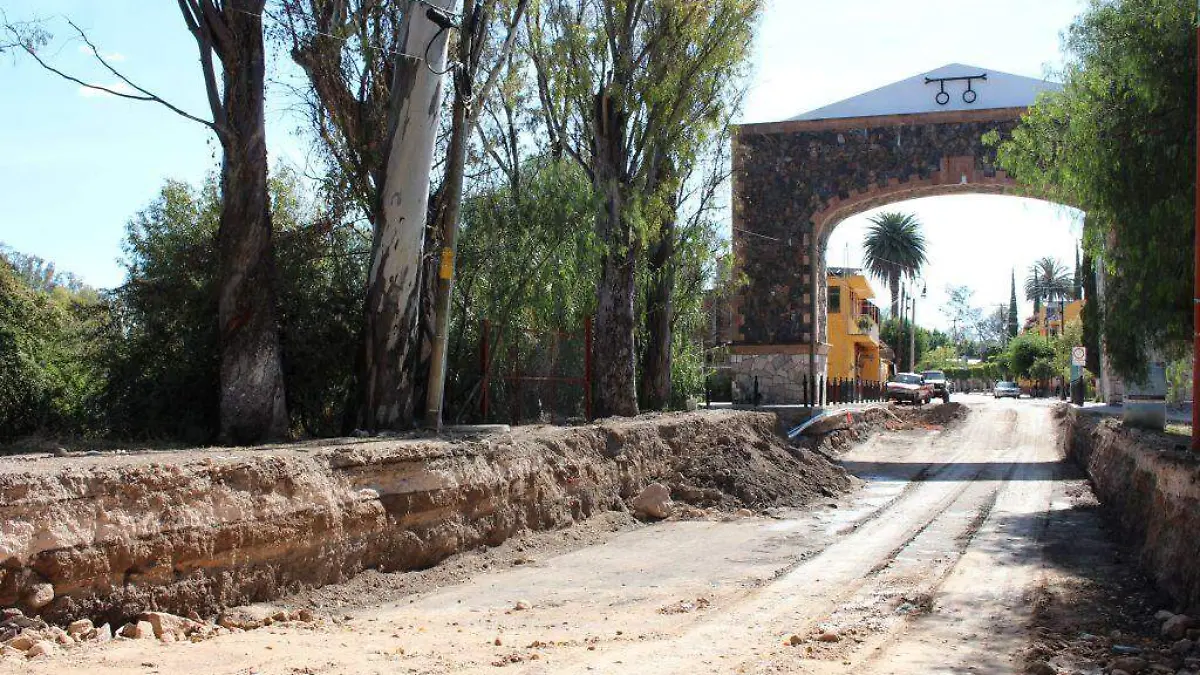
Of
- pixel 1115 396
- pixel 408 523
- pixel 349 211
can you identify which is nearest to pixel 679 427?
pixel 349 211

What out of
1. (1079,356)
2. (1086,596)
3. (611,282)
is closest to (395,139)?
(611,282)

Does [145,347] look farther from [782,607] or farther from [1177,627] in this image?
[1177,627]

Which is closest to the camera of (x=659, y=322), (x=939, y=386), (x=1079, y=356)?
(x=659, y=322)

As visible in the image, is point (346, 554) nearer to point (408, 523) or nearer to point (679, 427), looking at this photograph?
point (408, 523)

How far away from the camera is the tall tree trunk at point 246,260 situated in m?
10.6

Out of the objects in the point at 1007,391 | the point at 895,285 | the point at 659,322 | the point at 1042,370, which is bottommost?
the point at 1007,391

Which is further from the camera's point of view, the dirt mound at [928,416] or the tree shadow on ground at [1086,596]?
the dirt mound at [928,416]

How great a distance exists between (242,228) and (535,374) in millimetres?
6323

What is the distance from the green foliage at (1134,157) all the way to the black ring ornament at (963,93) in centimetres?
1878

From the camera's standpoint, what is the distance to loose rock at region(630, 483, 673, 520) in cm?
1422

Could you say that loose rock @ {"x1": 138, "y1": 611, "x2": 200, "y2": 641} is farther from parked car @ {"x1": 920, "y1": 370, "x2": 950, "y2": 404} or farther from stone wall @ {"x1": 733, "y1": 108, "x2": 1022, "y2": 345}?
parked car @ {"x1": 920, "y1": 370, "x2": 950, "y2": 404}

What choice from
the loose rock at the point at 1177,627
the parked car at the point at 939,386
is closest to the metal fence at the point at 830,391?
the parked car at the point at 939,386

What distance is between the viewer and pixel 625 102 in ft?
57.7

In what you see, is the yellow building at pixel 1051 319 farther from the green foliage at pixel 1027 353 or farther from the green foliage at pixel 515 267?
the green foliage at pixel 515 267
